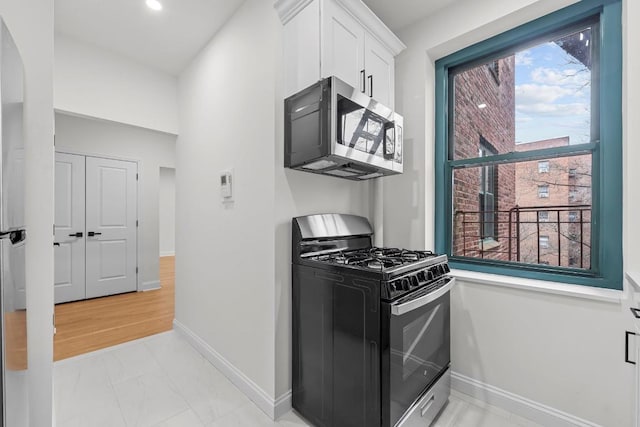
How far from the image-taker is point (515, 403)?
1.78 m

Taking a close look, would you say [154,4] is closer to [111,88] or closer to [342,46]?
[111,88]

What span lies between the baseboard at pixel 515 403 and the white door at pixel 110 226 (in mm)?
4789

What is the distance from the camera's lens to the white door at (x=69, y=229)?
154 inches

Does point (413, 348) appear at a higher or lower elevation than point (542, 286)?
lower

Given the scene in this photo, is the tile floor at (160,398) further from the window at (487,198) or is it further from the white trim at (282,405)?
the window at (487,198)

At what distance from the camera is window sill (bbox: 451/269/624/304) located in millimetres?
1540

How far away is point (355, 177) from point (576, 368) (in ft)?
5.80

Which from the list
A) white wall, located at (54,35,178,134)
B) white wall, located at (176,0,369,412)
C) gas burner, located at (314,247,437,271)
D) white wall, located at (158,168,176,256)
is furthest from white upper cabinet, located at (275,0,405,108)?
white wall, located at (158,168,176,256)

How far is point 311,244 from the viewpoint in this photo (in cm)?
184

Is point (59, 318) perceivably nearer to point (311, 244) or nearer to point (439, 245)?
point (311, 244)

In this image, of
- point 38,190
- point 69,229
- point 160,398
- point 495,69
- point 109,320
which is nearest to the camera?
point 38,190

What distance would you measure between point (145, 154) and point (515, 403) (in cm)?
553

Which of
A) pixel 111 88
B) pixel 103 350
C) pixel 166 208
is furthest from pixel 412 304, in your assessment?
pixel 166 208

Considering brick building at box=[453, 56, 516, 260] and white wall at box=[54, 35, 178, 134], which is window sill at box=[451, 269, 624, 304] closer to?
brick building at box=[453, 56, 516, 260]
